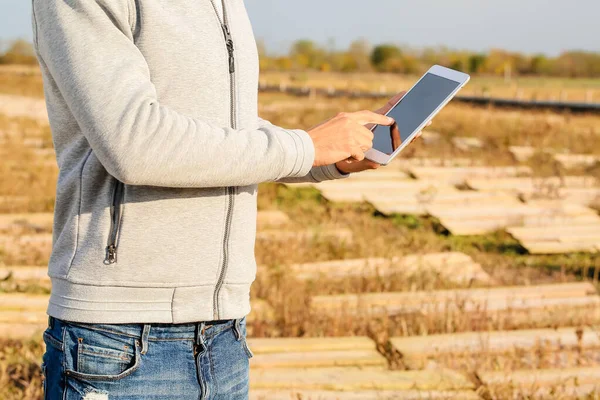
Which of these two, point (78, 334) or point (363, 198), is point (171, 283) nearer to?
point (78, 334)

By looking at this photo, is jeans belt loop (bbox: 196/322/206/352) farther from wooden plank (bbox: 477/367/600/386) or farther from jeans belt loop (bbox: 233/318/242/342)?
wooden plank (bbox: 477/367/600/386)

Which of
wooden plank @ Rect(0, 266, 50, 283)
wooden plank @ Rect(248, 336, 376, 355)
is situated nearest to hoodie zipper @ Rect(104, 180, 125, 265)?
wooden plank @ Rect(248, 336, 376, 355)

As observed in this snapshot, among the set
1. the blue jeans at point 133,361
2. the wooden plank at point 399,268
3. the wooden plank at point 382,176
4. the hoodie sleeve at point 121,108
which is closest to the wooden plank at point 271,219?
the wooden plank at point 399,268

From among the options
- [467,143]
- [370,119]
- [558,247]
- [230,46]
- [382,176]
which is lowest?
[558,247]

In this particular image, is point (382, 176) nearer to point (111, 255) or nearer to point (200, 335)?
point (200, 335)

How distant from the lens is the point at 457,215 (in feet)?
24.1

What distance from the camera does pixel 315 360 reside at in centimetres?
369

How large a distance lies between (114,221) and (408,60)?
194ft

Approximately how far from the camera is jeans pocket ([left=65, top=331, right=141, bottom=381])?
135 cm

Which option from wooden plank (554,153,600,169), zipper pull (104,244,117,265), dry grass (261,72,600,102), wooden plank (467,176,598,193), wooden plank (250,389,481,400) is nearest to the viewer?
zipper pull (104,244,117,265)

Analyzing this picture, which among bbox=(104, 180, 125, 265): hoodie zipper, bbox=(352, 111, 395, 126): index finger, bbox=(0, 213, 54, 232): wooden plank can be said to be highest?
bbox=(352, 111, 395, 126): index finger

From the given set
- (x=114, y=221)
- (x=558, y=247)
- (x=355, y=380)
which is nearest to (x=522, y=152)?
(x=558, y=247)

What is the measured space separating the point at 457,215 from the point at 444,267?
1884 mm

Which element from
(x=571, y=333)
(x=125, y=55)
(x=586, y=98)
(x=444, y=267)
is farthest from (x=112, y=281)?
(x=586, y=98)
